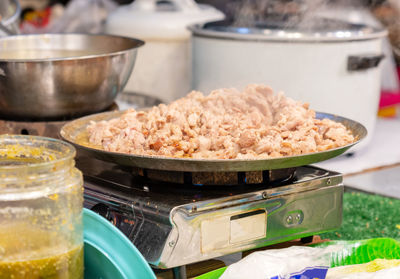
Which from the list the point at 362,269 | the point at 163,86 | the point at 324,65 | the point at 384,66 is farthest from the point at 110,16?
the point at 362,269

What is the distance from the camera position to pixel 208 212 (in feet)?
4.61

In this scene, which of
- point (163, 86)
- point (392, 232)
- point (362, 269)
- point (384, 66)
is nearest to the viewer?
point (362, 269)

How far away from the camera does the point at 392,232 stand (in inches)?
86.9

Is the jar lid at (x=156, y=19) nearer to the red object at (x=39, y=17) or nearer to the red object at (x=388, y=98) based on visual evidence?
the red object at (x=39, y=17)

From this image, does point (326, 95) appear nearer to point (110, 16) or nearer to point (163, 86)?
point (163, 86)

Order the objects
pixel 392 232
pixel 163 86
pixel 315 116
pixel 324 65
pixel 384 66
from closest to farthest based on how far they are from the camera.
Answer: pixel 315 116, pixel 392 232, pixel 324 65, pixel 163 86, pixel 384 66

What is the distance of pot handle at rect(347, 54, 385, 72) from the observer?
10.3 feet

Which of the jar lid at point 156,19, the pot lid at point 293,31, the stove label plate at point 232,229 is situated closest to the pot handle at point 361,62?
the pot lid at point 293,31

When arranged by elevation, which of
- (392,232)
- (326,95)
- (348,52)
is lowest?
(392,232)

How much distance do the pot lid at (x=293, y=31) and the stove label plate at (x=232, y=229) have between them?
1.69m

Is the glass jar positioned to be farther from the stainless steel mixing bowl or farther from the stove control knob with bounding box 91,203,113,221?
the stainless steel mixing bowl

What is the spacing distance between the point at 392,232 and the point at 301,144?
37.2 inches

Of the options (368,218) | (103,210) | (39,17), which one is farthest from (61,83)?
(39,17)

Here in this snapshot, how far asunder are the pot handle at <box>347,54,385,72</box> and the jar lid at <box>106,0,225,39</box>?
91cm
